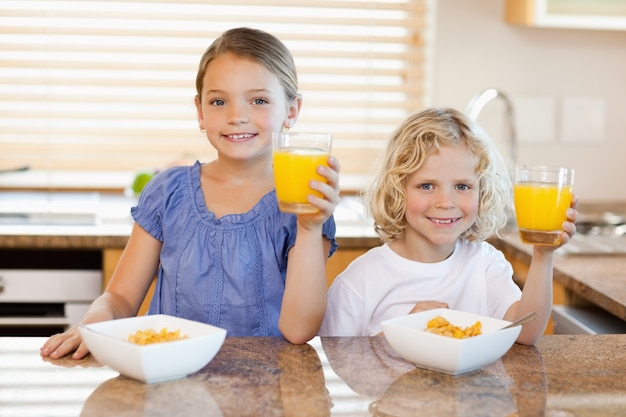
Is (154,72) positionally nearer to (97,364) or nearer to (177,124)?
(177,124)

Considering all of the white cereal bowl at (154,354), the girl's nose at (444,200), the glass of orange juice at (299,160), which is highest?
the glass of orange juice at (299,160)

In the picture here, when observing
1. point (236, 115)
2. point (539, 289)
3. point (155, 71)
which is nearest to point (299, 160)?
point (236, 115)

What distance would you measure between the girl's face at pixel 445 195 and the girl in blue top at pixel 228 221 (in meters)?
0.18

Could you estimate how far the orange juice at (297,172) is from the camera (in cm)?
129

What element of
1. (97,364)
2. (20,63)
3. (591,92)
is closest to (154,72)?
(20,63)

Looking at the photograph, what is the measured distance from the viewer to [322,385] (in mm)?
1196

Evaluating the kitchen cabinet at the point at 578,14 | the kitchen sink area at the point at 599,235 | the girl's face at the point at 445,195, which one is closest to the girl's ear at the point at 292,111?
the girl's face at the point at 445,195

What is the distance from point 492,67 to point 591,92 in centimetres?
39

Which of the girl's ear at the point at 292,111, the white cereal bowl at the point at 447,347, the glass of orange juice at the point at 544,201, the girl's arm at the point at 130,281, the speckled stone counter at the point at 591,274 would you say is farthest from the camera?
the speckled stone counter at the point at 591,274

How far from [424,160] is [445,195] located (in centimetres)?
8

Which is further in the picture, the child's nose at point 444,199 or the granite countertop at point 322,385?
the child's nose at point 444,199

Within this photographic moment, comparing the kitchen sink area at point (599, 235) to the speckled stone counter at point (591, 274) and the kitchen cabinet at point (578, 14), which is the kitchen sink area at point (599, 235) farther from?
the kitchen cabinet at point (578, 14)

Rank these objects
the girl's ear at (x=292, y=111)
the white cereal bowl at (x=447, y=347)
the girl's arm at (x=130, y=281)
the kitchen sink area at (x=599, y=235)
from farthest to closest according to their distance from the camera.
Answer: the kitchen sink area at (x=599, y=235) → the girl's ear at (x=292, y=111) → the girl's arm at (x=130, y=281) → the white cereal bowl at (x=447, y=347)

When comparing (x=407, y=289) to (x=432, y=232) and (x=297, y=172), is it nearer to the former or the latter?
(x=432, y=232)
